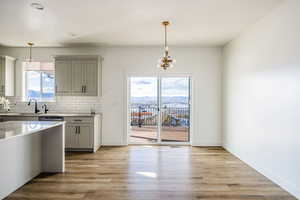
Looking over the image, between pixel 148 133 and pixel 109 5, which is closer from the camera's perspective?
pixel 109 5

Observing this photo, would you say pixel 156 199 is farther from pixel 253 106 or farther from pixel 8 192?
pixel 253 106

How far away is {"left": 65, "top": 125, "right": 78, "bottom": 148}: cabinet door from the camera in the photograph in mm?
4957

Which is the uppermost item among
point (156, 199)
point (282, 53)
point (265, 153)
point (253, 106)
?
point (282, 53)

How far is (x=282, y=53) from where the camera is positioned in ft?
9.68

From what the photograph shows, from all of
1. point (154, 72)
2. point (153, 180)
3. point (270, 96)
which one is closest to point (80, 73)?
point (154, 72)

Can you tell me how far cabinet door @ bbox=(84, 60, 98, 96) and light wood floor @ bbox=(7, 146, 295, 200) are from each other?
1.57 meters

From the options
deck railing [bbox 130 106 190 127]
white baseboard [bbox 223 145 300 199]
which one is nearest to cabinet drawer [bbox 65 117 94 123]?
deck railing [bbox 130 106 190 127]

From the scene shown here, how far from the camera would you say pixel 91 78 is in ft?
17.1

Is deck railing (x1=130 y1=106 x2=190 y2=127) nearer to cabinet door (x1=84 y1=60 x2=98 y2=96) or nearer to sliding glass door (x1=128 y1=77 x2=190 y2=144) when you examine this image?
sliding glass door (x1=128 y1=77 x2=190 y2=144)

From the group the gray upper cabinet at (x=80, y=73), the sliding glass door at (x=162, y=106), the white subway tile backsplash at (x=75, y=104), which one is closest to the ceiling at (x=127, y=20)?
the gray upper cabinet at (x=80, y=73)

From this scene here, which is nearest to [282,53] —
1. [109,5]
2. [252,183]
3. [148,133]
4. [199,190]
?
[252,183]

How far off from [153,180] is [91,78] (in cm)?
309

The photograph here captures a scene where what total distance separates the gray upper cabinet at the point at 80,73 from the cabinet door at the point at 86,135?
0.85 metres

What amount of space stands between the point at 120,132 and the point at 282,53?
4.06 m
